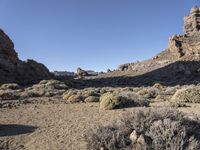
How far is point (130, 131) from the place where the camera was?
9367mm

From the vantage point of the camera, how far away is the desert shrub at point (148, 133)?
8.21 m

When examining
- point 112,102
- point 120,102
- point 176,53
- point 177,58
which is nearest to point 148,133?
point 112,102

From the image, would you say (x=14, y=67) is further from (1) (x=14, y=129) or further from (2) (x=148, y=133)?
(2) (x=148, y=133)

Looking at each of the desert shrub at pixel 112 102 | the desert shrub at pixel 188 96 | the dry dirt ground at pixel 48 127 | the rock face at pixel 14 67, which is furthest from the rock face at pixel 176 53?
the dry dirt ground at pixel 48 127

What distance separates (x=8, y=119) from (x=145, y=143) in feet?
32.1

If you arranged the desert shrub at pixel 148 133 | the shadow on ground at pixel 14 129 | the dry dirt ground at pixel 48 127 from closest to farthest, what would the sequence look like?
the desert shrub at pixel 148 133
the dry dirt ground at pixel 48 127
the shadow on ground at pixel 14 129

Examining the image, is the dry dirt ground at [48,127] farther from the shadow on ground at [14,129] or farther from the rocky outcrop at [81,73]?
the rocky outcrop at [81,73]

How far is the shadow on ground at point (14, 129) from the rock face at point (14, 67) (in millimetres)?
47407

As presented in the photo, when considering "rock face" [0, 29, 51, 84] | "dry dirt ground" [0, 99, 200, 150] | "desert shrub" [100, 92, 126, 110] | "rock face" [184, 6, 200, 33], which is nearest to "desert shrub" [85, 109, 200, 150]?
"dry dirt ground" [0, 99, 200, 150]

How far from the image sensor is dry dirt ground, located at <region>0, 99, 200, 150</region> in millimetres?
11133

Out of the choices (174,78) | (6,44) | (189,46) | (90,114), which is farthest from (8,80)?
(189,46)

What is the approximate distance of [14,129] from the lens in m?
13.8

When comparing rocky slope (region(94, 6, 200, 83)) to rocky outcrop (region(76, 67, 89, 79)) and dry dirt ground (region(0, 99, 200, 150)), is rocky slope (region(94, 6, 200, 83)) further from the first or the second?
dry dirt ground (region(0, 99, 200, 150))

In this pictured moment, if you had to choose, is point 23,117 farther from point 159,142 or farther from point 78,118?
point 159,142
